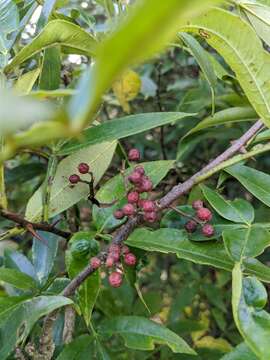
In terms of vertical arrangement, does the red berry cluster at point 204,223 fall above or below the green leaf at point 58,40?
below

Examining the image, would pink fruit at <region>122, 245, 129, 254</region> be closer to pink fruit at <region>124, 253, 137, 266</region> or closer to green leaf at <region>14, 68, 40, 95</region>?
pink fruit at <region>124, 253, 137, 266</region>

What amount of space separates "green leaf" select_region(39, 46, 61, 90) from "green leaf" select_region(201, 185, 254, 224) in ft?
0.82

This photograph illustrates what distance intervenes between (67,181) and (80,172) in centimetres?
4

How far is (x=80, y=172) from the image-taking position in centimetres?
80

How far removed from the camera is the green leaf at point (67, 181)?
82cm

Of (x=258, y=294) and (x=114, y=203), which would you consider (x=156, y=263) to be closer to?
(x=114, y=203)

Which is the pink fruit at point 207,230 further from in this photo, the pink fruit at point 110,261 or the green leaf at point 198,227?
the pink fruit at point 110,261

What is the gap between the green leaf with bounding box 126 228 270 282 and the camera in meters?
0.69

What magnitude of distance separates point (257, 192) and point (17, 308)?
35cm

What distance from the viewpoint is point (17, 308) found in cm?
74

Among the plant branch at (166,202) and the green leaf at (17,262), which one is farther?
the green leaf at (17,262)

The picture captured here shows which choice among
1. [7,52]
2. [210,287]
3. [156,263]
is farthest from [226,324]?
[7,52]

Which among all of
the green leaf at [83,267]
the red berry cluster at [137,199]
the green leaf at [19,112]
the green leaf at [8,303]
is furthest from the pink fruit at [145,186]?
the green leaf at [19,112]

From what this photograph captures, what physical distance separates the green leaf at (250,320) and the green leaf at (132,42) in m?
0.37
